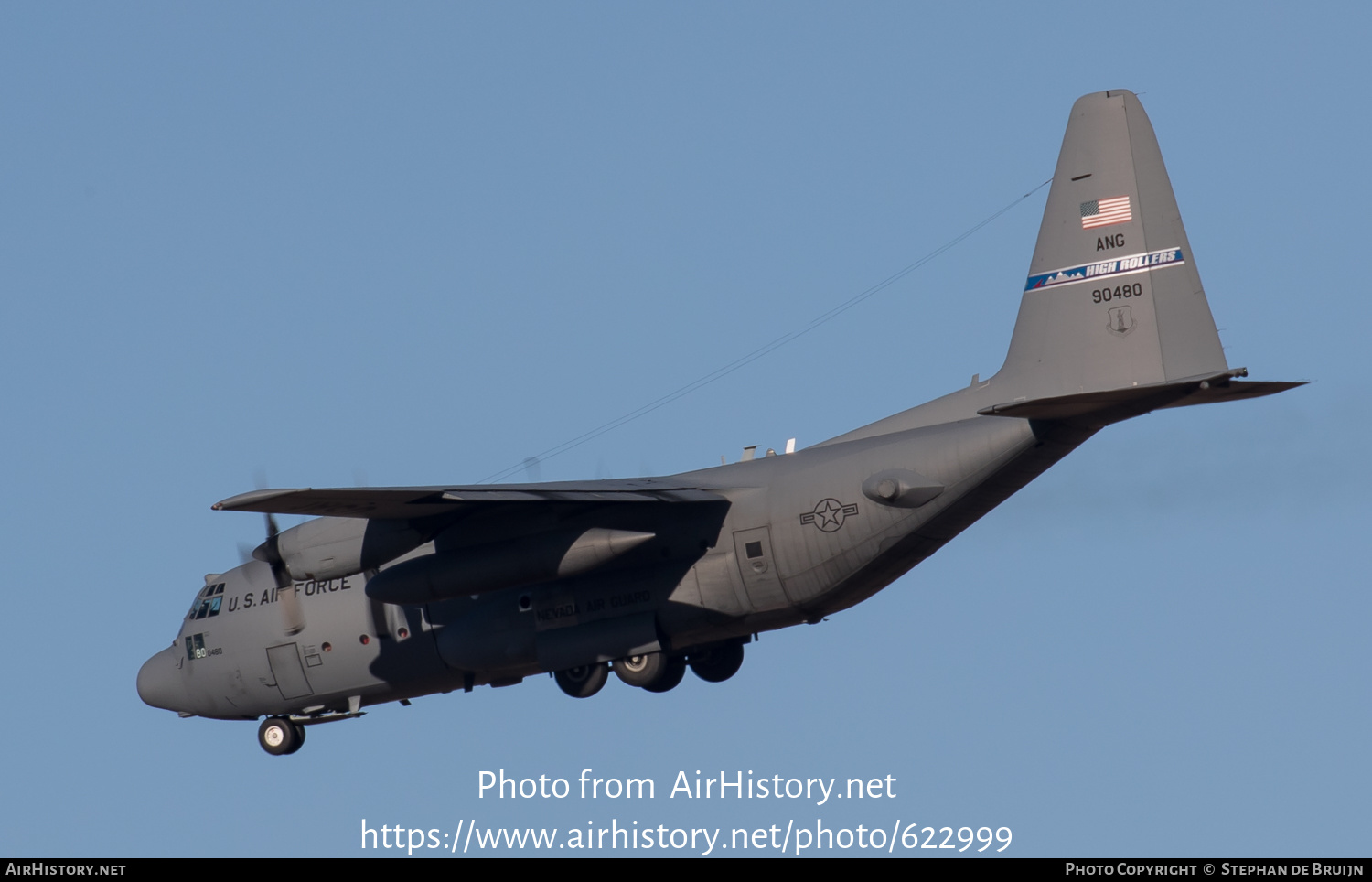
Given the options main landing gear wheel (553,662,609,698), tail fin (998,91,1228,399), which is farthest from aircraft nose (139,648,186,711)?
tail fin (998,91,1228,399)

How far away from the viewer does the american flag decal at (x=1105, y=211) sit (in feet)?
71.4

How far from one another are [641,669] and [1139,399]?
7.86 metres

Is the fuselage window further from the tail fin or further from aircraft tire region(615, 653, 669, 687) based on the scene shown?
the tail fin

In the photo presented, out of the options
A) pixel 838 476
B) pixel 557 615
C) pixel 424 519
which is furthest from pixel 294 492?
pixel 838 476

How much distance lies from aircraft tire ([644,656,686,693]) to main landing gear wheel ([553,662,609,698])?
2.71ft

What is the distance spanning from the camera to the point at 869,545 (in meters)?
22.8

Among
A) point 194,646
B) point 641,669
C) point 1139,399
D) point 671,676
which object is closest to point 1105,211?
point 1139,399

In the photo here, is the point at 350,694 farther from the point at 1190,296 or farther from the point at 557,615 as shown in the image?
the point at 1190,296

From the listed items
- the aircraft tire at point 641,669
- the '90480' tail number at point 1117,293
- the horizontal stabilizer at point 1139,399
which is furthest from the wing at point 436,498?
the '90480' tail number at point 1117,293

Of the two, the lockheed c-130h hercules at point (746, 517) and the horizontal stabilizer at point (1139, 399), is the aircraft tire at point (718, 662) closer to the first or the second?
the lockheed c-130h hercules at point (746, 517)

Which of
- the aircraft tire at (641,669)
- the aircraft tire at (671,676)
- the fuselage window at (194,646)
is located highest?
the fuselage window at (194,646)

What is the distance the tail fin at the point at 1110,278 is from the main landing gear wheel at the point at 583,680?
689cm

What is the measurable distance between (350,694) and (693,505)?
251 inches

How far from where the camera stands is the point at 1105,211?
862 inches
